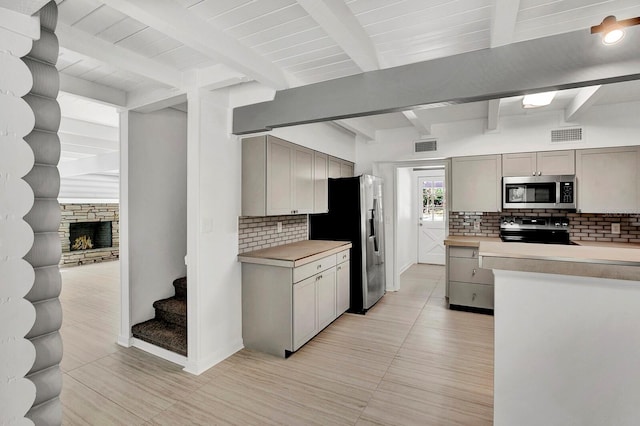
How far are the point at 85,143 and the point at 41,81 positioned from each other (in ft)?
14.0

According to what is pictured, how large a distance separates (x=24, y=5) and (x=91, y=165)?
19.0 ft

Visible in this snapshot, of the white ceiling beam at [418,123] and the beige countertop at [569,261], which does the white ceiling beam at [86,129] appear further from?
the beige countertop at [569,261]

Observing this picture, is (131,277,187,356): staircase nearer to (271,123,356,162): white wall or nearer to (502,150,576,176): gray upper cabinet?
(271,123,356,162): white wall

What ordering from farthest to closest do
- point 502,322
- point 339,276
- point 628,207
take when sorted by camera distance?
point 339,276, point 628,207, point 502,322

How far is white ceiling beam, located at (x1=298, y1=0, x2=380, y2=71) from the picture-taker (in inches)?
64.1

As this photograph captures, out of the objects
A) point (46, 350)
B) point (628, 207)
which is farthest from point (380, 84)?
point (628, 207)

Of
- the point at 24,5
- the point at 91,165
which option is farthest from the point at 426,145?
the point at 91,165

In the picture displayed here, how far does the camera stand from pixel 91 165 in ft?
19.8

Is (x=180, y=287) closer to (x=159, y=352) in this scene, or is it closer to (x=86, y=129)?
(x=159, y=352)

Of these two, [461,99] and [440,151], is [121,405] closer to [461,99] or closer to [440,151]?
[461,99]

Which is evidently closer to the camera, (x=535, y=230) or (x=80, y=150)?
(x=535, y=230)

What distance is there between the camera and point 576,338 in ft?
5.18

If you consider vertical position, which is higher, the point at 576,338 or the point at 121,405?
the point at 576,338

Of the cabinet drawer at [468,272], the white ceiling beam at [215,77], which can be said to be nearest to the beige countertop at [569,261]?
the white ceiling beam at [215,77]
